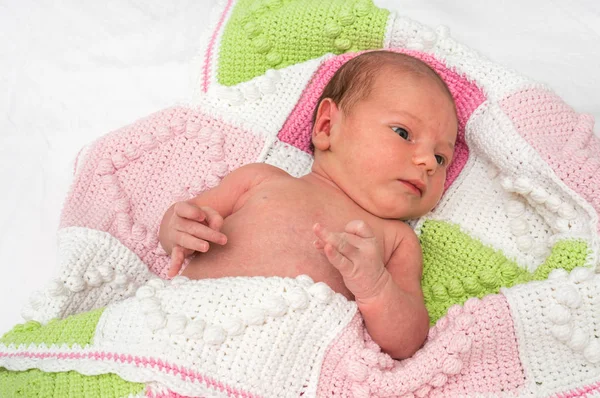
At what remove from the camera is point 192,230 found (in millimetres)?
1698

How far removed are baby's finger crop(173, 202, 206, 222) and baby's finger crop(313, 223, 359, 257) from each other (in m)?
0.38

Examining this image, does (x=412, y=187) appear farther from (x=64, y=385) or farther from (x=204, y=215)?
(x=64, y=385)

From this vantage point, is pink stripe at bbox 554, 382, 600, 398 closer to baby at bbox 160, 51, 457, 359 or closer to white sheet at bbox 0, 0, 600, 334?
baby at bbox 160, 51, 457, 359

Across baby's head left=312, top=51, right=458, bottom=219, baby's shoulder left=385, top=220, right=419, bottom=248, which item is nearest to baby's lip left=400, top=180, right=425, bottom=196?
baby's head left=312, top=51, right=458, bottom=219

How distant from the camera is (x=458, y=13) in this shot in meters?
2.57

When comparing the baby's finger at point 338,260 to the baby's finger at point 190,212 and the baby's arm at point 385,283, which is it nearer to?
the baby's arm at point 385,283

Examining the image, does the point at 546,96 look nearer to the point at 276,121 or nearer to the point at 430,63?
the point at 430,63

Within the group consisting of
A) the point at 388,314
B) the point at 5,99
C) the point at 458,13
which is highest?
Answer: the point at 458,13

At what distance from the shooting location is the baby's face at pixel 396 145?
5.90 ft

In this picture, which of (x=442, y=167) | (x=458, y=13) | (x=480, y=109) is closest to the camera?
(x=442, y=167)

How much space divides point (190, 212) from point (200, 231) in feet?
0.17

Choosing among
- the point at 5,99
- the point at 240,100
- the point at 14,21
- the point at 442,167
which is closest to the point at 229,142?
the point at 240,100

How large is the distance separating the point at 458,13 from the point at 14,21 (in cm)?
153

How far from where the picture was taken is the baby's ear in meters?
1.95
